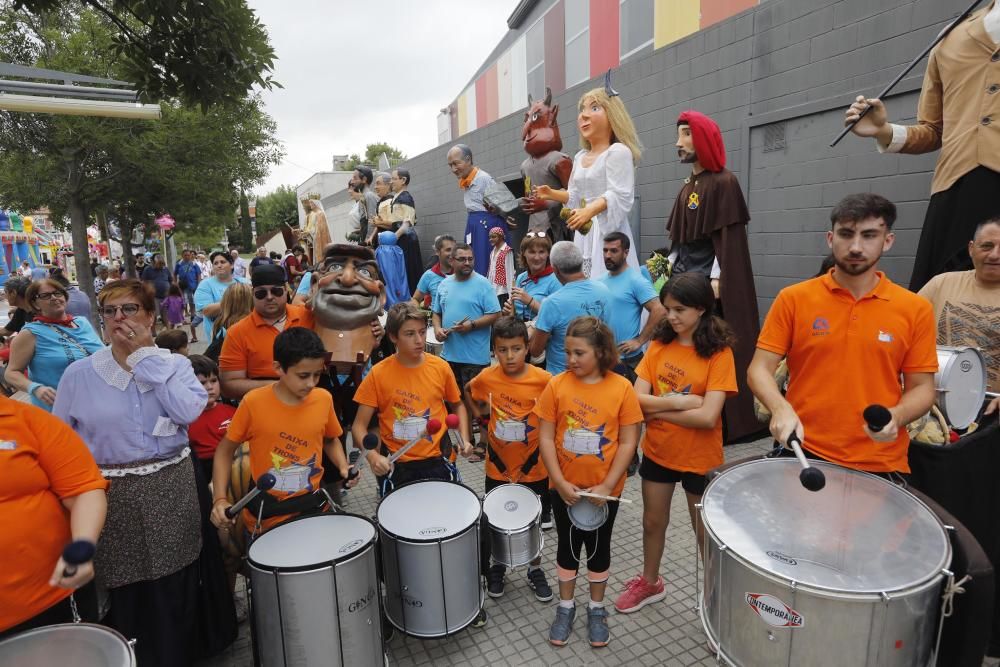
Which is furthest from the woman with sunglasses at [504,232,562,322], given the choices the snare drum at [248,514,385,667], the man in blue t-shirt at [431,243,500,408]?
the snare drum at [248,514,385,667]

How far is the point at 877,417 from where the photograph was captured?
186 cm

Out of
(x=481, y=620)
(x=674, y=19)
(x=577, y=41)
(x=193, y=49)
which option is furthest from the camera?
(x=577, y=41)

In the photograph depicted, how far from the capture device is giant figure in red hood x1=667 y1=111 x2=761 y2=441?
4.39 meters

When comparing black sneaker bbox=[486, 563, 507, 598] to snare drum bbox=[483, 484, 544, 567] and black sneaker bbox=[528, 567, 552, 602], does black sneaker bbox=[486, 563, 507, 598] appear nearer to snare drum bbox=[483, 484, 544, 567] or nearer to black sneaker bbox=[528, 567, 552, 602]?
black sneaker bbox=[528, 567, 552, 602]

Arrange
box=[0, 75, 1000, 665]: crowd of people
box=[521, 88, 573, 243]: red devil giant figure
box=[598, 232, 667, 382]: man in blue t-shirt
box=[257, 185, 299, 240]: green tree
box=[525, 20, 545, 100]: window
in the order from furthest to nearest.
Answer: box=[257, 185, 299, 240]: green tree → box=[525, 20, 545, 100]: window → box=[521, 88, 573, 243]: red devil giant figure → box=[598, 232, 667, 382]: man in blue t-shirt → box=[0, 75, 1000, 665]: crowd of people

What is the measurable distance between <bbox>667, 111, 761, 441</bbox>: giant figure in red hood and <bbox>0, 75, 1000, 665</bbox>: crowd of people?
0.72 metres

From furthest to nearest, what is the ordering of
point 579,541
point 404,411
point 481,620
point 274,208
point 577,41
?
point 274,208 → point 577,41 → point 404,411 → point 481,620 → point 579,541

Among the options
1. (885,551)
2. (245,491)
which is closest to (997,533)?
(885,551)

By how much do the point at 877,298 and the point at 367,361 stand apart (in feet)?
10.5

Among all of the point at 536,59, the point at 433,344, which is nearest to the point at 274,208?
the point at 536,59

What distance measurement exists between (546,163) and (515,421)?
13.1ft

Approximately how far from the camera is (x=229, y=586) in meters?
2.85

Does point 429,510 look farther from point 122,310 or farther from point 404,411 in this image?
point 122,310

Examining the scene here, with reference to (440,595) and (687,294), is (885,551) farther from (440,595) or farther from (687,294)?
(440,595)
